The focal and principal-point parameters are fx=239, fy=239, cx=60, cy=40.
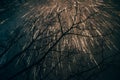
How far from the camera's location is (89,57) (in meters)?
4.19

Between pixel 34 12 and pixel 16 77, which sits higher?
pixel 34 12

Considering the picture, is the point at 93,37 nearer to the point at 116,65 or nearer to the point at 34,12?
the point at 116,65

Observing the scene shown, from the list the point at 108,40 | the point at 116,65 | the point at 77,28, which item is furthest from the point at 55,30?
the point at 116,65

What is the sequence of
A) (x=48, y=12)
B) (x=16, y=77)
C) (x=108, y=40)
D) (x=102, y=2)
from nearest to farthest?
(x=16, y=77)
(x=108, y=40)
(x=48, y=12)
(x=102, y=2)

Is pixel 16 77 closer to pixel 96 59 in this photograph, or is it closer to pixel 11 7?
pixel 96 59

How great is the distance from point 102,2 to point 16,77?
2.66 meters

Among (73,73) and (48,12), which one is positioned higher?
(48,12)

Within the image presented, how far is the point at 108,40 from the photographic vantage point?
4.52m

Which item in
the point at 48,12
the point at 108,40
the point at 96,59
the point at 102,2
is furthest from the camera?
the point at 102,2

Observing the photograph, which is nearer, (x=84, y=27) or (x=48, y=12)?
(x=84, y=27)

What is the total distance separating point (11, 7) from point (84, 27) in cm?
→ 174

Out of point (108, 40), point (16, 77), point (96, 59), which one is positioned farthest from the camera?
point (108, 40)

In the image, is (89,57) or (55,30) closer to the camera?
(89,57)

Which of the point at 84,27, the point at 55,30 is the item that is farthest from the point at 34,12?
the point at 84,27
